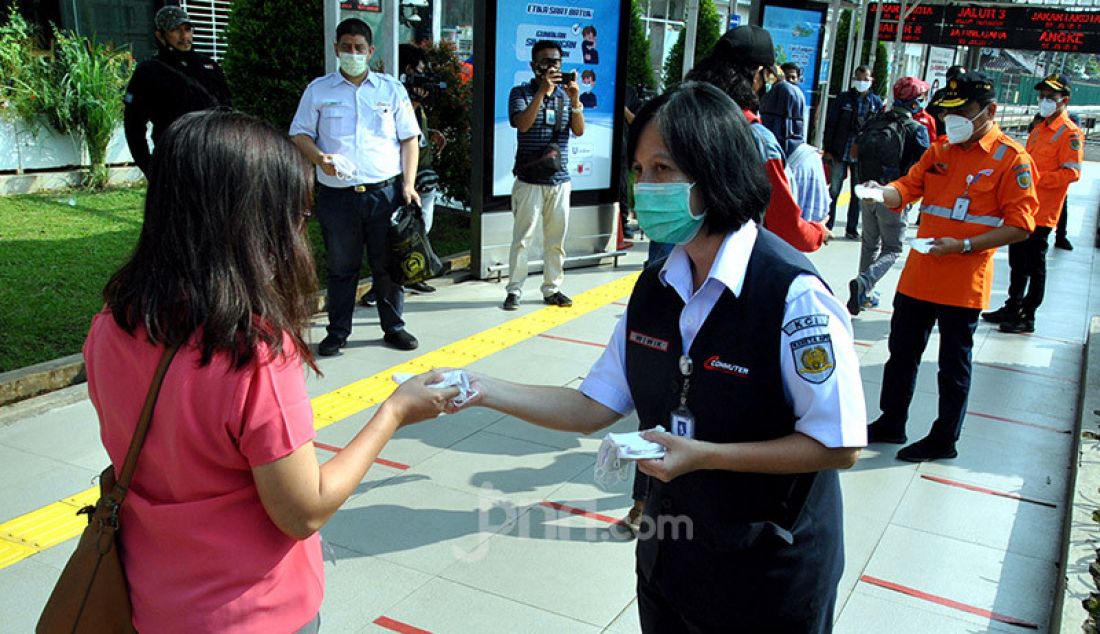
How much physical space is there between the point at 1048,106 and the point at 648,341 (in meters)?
7.83

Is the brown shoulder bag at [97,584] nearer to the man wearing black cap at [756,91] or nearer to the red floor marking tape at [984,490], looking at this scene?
the man wearing black cap at [756,91]

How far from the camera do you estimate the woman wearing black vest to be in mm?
1779

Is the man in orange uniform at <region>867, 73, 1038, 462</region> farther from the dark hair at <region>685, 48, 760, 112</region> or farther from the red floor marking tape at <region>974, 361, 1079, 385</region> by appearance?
the red floor marking tape at <region>974, 361, 1079, 385</region>

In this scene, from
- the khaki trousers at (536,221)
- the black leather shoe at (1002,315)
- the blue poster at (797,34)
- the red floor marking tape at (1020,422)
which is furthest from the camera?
the blue poster at (797,34)

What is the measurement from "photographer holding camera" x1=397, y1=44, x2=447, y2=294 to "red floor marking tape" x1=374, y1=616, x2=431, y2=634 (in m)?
4.09

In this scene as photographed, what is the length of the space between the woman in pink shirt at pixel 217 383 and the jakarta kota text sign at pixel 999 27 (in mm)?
22722

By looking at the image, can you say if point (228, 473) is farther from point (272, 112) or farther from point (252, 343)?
point (272, 112)

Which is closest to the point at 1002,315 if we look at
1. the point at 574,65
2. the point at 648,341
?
the point at 574,65

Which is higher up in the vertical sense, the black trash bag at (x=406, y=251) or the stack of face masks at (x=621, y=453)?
the stack of face masks at (x=621, y=453)

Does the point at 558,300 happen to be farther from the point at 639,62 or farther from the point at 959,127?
the point at 639,62

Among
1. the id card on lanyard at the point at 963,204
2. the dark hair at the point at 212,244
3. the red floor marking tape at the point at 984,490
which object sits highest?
the dark hair at the point at 212,244

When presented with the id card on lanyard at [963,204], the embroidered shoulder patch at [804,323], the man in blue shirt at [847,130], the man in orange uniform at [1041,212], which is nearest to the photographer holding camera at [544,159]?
the id card on lanyard at [963,204]

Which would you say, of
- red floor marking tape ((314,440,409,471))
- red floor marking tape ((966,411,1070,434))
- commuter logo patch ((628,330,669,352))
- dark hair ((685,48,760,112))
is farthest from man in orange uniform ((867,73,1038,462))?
commuter logo patch ((628,330,669,352))

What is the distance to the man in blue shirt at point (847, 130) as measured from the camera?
1128 cm
